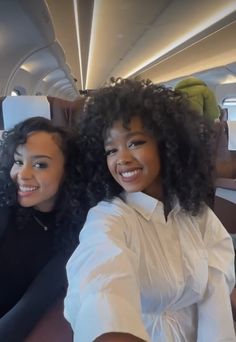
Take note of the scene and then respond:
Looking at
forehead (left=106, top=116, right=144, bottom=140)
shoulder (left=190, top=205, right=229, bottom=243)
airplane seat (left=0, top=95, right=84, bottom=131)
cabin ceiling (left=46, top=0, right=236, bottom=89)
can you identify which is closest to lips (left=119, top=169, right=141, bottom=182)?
forehead (left=106, top=116, right=144, bottom=140)

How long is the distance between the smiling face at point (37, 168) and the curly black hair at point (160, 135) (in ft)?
0.36

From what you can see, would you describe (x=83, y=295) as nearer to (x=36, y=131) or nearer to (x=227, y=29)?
(x=36, y=131)

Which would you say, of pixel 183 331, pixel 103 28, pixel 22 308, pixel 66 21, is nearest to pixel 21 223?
pixel 22 308

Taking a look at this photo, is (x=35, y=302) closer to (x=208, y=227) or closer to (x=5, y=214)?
(x=5, y=214)

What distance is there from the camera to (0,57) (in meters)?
3.81

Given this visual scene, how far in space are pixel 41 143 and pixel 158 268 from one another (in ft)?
1.72

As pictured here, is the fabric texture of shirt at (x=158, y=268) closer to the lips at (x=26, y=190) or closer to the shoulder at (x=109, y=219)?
the shoulder at (x=109, y=219)

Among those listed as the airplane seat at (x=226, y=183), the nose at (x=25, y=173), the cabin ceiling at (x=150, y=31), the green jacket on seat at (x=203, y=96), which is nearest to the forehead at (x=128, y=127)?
the nose at (x=25, y=173)

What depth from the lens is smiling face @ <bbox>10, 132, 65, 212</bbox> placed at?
105 centimetres

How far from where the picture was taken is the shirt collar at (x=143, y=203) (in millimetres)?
897

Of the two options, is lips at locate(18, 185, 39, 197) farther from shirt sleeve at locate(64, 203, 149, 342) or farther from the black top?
shirt sleeve at locate(64, 203, 149, 342)

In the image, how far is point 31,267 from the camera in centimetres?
110

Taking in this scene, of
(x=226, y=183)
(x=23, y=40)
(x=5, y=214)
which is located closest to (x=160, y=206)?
(x=5, y=214)

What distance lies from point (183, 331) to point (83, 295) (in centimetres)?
41
